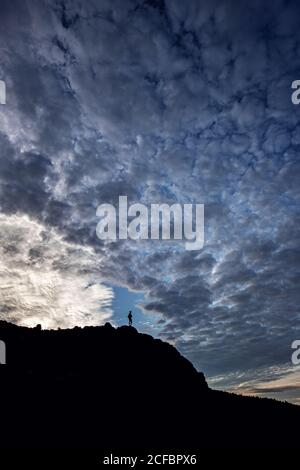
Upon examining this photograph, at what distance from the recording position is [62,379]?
43.9 meters

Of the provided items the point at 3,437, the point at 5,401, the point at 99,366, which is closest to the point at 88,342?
the point at 99,366

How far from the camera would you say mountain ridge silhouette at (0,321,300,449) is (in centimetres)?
3700

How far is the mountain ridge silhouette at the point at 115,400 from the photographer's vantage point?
37003mm

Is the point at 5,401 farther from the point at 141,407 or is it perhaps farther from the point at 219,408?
the point at 219,408

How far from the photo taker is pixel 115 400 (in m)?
45.4

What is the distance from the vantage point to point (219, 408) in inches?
2191

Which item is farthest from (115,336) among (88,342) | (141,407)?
(141,407)

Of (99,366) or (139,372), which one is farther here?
(139,372)
